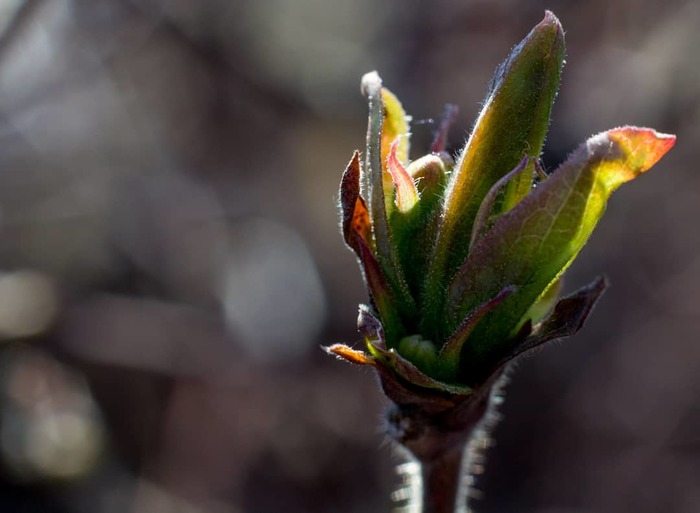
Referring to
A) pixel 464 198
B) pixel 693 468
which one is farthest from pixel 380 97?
pixel 693 468

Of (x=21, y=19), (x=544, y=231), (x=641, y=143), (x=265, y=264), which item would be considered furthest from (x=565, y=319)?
(x=265, y=264)

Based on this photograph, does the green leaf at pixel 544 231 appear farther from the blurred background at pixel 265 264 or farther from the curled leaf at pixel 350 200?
the blurred background at pixel 265 264

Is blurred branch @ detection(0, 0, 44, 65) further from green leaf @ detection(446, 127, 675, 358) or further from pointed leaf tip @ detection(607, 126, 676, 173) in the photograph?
pointed leaf tip @ detection(607, 126, 676, 173)

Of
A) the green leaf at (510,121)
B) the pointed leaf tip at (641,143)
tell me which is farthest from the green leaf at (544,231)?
the green leaf at (510,121)

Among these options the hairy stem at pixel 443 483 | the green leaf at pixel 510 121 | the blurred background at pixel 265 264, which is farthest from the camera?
the blurred background at pixel 265 264

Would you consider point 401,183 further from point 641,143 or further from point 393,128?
point 641,143

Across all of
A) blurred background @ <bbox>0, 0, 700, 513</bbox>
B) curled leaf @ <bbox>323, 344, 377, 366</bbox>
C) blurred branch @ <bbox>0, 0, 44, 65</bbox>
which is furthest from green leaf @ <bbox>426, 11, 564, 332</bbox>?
blurred background @ <bbox>0, 0, 700, 513</bbox>
